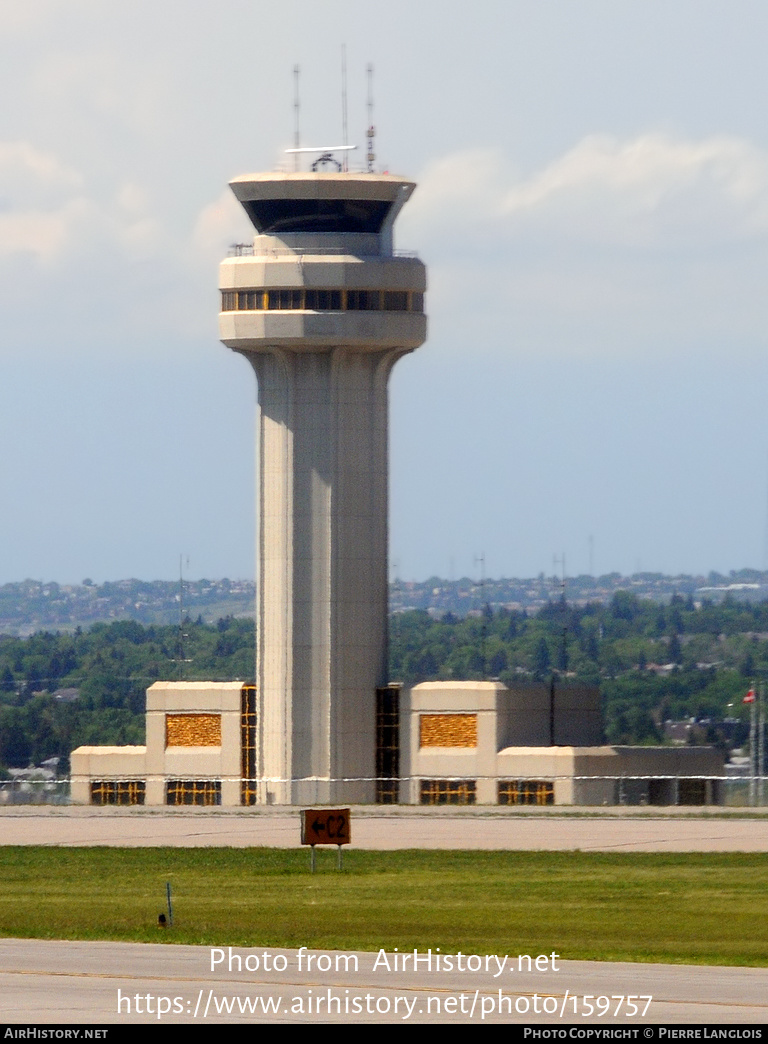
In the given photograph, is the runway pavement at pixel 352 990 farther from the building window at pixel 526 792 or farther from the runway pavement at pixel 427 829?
the building window at pixel 526 792

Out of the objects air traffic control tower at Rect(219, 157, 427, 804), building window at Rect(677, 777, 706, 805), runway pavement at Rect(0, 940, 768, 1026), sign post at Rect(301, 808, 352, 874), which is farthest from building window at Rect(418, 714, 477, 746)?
runway pavement at Rect(0, 940, 768, 1026)

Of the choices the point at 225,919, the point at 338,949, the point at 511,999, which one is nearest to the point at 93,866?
the point at 225,919

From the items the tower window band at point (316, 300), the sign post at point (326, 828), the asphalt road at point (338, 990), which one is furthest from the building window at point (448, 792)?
the asphalt road at point (338, 990)

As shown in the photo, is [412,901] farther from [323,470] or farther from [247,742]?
[247,742]

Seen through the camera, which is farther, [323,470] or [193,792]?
[193,792]

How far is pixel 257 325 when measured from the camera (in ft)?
320

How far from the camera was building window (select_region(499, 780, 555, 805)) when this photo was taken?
93.4 m

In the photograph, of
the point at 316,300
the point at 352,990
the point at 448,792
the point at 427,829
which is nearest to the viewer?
the point at 352,990

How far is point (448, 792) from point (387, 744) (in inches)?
161

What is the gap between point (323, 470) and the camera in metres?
99.3

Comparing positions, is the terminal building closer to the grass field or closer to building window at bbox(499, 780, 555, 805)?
building window at bbox(499, 780, 555, 805)

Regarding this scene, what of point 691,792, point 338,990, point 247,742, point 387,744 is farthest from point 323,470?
point 338,990

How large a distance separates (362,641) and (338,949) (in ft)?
193

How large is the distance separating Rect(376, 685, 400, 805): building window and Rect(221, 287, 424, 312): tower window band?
16.0 m
